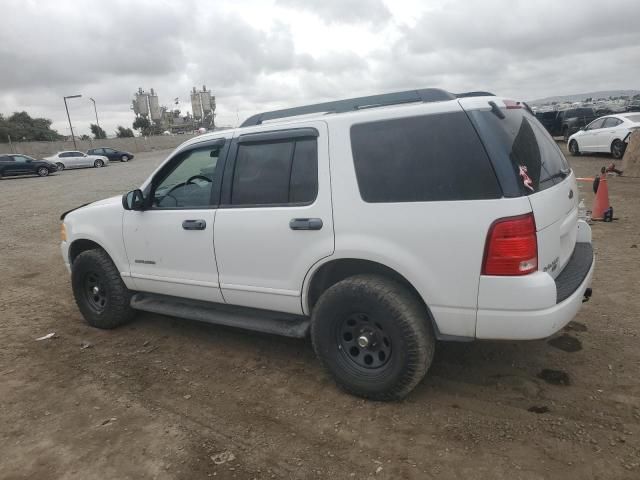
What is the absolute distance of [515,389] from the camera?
329cm

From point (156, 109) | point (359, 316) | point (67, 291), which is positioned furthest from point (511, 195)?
point (156, 109)

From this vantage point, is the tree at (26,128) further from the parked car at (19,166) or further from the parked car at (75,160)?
the parked car at (19,166)

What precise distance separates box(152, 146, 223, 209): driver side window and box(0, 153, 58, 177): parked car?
29.4 meters

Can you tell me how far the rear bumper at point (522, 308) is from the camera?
269 cm

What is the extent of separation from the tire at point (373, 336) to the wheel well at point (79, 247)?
2.78 m

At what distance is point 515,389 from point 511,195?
1.43 metres

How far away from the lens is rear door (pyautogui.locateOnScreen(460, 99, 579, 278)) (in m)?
2.72

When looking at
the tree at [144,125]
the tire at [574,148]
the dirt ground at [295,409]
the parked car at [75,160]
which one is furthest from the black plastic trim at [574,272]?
the tree at [144,125]

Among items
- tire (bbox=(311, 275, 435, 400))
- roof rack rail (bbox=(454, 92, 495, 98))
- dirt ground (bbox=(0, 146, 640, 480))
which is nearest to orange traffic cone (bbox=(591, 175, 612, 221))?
dirt ground (bbox=(0, 146, 640, 480))

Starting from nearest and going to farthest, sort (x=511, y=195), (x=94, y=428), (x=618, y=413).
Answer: (x=511, y=195) < (x=618, y=413) < (x=94, y=428)

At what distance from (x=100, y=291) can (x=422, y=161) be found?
3511mm

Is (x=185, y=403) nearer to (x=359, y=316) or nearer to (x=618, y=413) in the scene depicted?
(x=359, y=316)

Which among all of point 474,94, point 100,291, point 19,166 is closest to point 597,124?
point 474,94

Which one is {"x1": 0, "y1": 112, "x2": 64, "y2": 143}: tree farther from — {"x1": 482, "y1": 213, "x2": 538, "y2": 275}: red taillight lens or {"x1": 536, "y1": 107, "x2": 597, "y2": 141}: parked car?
{"x1": 482, "y1": 213, "x2": 538, "y2": 275}: red taillight lens
